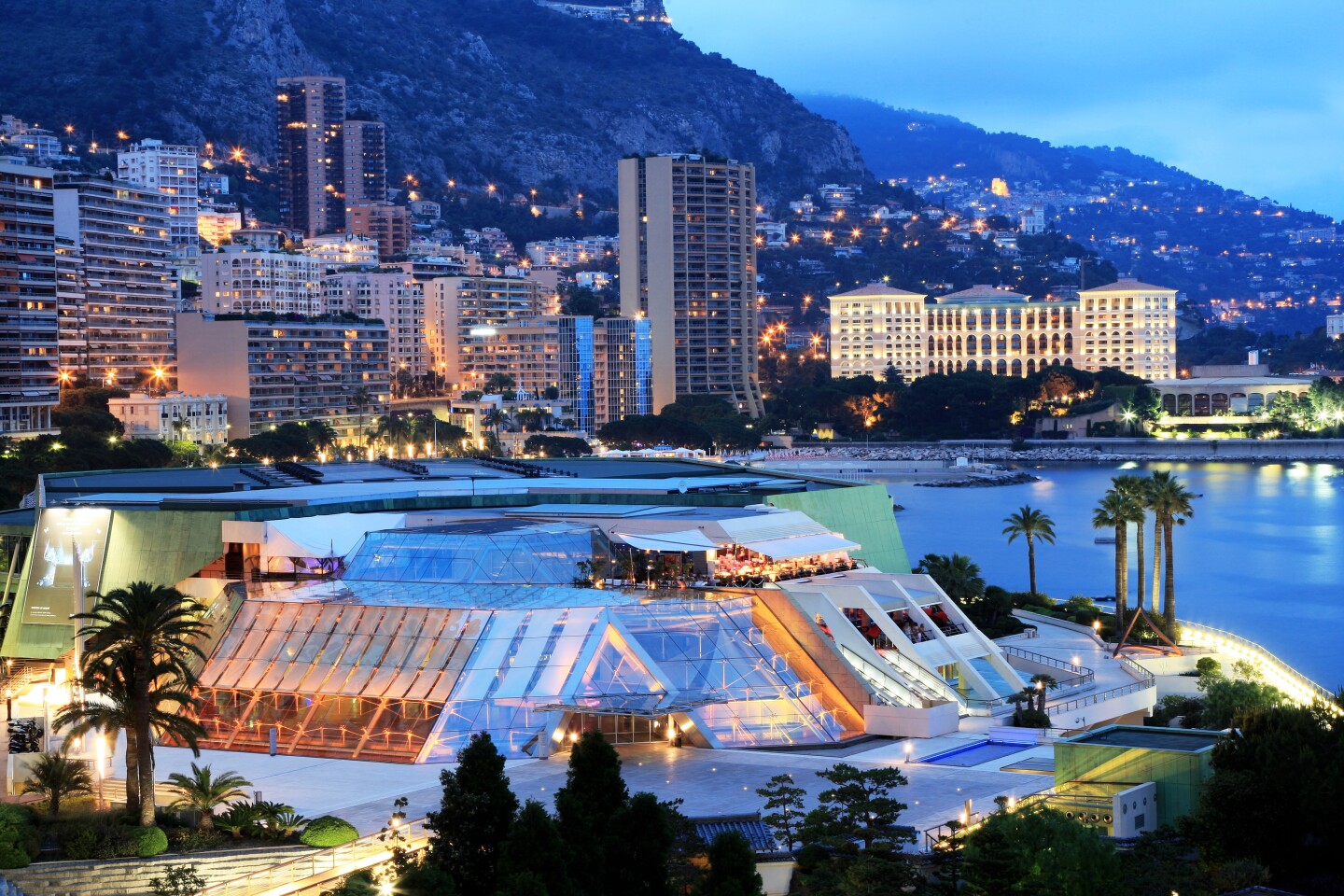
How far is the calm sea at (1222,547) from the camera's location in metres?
75.4

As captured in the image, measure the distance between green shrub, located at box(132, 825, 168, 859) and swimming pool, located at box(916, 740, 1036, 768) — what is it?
1459 centimetres

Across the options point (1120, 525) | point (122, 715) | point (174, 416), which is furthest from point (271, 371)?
point (122, 715)

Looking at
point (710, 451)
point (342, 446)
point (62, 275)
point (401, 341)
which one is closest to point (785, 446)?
point (710, 451)

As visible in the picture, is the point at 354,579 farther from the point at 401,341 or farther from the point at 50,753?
the point at 401,341

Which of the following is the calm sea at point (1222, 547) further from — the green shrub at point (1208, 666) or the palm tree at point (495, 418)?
the palm tree at point (495, 418)

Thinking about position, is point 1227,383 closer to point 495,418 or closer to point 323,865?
point 495,418

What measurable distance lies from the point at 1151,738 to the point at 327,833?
47.7 ft

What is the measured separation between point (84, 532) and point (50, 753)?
14.1m

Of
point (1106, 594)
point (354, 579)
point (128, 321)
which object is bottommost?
point (1106, 594)

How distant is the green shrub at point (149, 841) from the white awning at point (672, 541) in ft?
57.9

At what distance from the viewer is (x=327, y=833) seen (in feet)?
96.0

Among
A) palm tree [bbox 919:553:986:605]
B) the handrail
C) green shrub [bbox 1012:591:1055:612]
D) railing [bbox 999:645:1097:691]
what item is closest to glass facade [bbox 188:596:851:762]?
railing [bbox 999:645:1097:691]

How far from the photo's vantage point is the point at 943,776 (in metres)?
34.5

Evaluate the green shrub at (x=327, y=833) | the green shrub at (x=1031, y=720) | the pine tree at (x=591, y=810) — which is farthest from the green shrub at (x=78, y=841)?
the green shrub at (x=1031, y=720)
